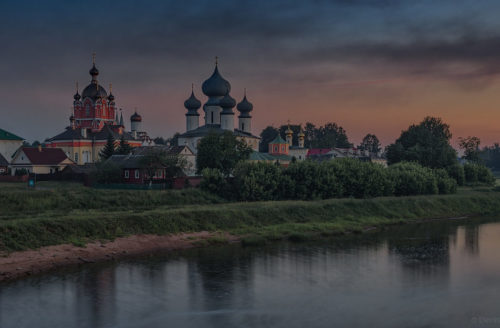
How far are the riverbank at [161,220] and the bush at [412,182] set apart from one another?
2.19 m

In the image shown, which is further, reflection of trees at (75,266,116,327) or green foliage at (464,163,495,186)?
green foliage at (464,163,495,186)

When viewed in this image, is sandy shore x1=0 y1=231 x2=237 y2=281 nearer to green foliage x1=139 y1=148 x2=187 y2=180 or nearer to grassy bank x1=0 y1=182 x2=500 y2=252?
grassy bank x1=0 y1=182 x2=500 y2=252

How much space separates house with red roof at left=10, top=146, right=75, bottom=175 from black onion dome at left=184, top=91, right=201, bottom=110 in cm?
2007

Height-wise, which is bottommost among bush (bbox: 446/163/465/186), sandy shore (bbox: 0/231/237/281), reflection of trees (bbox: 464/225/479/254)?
reflection of trees (bbox: 464/225/479/254)

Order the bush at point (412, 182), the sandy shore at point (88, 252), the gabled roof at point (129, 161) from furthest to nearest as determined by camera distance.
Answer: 1. the gabled roof at point (129, 161)
2. the bush at point (412, 182)
3. the sandy shore at point (88, 252)

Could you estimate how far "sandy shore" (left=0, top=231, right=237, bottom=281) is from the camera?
22.8 m

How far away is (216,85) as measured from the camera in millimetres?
73875


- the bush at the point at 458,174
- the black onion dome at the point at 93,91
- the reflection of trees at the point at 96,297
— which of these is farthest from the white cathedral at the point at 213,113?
the reflection of trees at the point at 96,297

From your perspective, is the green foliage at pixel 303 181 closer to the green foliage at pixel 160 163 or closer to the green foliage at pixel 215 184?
the green foliage at pixel 215 184

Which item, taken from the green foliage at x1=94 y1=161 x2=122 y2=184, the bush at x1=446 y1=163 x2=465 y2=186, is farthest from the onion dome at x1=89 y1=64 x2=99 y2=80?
the bush at x1=446 y1=163 x2=465 y2=186

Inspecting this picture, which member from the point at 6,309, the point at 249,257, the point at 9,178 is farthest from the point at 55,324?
the point at 9,178

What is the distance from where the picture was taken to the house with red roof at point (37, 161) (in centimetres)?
6050

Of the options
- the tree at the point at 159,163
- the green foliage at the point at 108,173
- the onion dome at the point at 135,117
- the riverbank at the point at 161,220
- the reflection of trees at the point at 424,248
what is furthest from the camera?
the onion dome at the point at 135,117

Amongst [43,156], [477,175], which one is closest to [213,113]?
[43,156]
